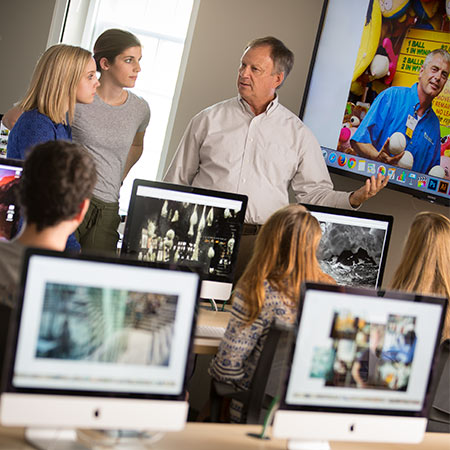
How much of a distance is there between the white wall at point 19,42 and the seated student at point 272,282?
4576 millimetres

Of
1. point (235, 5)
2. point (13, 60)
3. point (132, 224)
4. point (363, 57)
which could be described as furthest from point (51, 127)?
point (13, 60)

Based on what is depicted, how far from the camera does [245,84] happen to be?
392cm

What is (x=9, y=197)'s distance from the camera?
9.20 feet

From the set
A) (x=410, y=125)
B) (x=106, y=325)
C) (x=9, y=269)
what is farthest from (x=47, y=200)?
(x=410, y=125)

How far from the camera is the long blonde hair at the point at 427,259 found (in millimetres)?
2768

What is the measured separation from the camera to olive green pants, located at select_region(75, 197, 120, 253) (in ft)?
12.0

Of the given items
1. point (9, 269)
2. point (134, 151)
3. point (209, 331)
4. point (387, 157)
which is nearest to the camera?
point (9, 269)

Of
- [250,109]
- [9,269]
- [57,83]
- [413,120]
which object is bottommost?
[9,269]

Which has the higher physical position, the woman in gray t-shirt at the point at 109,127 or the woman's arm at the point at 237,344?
the woman in gray t-shirt at the point at 109,127

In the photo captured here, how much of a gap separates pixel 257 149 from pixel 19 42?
3.59m

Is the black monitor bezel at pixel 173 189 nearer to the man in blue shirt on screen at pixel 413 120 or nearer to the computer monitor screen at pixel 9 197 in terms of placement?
the computer monitor screen at pixel 9 197

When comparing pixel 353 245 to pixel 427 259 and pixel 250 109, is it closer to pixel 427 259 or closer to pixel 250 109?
pixel 427 259

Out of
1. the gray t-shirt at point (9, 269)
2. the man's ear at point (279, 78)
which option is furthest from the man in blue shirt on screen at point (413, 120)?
the gray t-shirt at point (9, 269)

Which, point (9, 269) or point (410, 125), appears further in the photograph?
point (410, 125)
